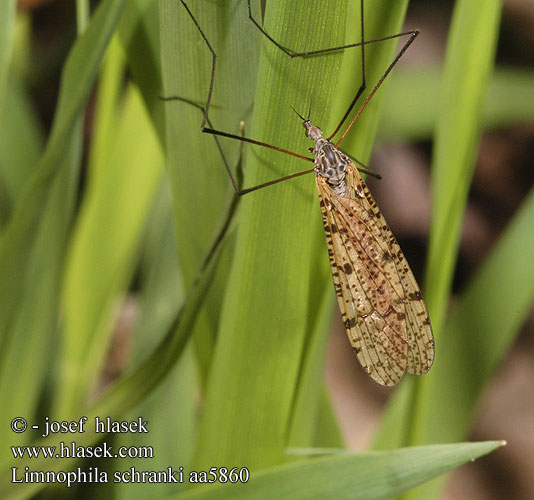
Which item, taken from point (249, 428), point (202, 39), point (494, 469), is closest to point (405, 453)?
point (249, 428)

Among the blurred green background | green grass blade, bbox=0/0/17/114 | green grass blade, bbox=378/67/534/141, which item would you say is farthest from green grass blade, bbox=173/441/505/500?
green grass blade, bbox=378/67/534/141

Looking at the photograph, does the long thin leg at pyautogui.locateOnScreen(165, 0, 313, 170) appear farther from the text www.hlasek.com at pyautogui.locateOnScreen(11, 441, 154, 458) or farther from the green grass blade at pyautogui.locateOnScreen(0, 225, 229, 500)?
the text www.hlasek.com at pyautogui.locateOnScreen(11, 441, 154, 458)

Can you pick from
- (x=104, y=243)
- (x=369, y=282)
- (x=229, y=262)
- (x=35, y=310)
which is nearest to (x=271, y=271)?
(x=229, y=262)

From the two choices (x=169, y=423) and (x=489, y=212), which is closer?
(x=169, y=423)

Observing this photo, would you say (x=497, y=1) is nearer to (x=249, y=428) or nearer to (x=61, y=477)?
(x=249, y=428)

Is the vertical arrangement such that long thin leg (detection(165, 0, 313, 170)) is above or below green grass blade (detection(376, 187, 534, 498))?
above

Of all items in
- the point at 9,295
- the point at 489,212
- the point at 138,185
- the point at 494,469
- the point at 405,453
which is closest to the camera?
the point at 405,453

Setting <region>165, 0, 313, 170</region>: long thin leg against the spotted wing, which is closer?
<region>165, 0, 313, 170</region>: long thin leg
